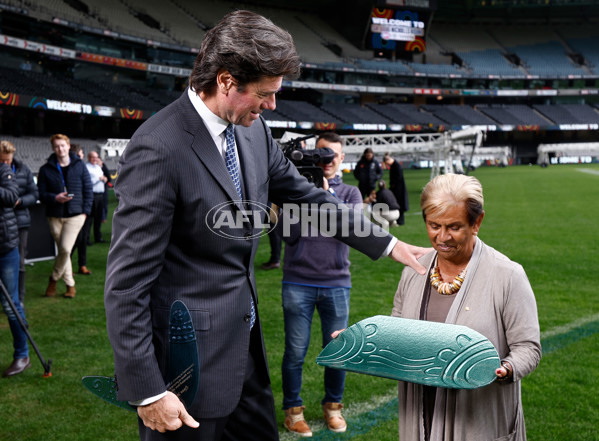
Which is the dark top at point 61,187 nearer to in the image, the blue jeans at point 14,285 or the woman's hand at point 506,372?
the blue jeans at point 14,285

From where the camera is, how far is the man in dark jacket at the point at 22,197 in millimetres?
5656

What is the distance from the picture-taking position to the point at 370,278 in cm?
875

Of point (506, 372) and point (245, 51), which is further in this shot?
point (506, 372)

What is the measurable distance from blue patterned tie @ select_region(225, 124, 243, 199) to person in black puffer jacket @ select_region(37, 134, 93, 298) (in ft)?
20.5

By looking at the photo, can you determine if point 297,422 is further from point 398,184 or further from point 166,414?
point 398,184

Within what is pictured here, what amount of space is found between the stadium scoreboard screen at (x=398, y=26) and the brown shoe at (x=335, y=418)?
1742 inches

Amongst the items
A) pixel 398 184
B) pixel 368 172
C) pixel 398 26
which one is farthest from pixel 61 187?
pixel 398 26

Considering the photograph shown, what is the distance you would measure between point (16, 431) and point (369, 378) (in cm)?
281

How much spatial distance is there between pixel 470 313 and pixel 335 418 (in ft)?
6.95

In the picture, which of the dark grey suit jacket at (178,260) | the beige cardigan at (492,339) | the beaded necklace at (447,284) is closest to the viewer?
the dark grey suit jacket at (178,260)

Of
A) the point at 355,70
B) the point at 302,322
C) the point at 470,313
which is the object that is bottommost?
the point at 302,322

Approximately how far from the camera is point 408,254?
7.83ft

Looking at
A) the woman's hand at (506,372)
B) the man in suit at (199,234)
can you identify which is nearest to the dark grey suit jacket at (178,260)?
the man in suit at (199,234)

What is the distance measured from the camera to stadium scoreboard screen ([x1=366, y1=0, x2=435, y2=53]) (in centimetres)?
4512
